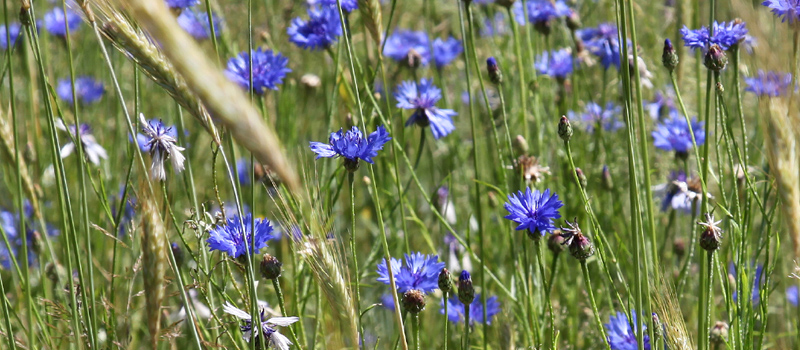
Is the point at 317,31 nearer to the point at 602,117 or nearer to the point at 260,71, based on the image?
the point at 260,71

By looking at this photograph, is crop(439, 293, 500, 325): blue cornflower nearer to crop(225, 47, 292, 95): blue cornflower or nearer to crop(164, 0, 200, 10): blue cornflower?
crop(225, 47, 292, 95): blue cornflower

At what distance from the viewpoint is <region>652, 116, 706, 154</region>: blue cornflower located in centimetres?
178

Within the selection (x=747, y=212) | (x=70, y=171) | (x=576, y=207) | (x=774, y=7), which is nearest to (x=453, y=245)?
(x=576, y=207)

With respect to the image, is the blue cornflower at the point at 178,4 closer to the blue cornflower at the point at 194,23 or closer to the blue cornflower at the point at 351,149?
the blue cornflower at the point at 194,23

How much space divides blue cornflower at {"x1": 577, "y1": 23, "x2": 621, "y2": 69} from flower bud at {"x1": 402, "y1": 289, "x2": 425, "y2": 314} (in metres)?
1.00

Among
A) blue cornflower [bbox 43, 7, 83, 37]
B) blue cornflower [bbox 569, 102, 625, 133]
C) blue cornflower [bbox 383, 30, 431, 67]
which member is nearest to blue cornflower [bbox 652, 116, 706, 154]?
blue cornflower [bbox 569, 102, 625, 133]

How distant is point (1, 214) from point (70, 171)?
0.98 feet

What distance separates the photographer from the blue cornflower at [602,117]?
6.76 ft

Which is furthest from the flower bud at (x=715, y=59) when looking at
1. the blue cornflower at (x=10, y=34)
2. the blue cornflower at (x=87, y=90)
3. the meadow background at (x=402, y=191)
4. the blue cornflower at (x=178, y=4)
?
the blue cornflower at (x=10, y=34)

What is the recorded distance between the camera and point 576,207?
1908mm

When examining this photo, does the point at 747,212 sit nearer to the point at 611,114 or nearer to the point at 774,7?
the point at 774,7

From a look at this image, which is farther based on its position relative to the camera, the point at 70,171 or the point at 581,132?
the point at 70,171

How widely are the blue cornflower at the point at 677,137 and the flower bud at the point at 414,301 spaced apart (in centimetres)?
89

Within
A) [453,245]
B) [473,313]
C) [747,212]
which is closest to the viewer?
[747,212]
